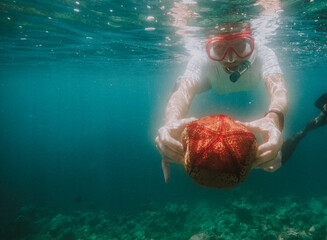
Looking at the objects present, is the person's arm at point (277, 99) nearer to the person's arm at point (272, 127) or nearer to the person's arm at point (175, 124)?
the person's arm at point (272, 127)

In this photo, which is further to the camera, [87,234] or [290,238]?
[87,234]

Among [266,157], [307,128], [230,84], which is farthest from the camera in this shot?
[307,128]

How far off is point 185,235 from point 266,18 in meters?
11.3

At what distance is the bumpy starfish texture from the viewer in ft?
5.11

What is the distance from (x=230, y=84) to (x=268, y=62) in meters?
1.21

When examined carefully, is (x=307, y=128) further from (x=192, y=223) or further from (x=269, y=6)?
(x=192, y=223)

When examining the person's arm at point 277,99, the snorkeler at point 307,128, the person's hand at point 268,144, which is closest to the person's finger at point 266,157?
the person's hand at point 268,144

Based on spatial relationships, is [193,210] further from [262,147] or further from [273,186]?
[262,147]

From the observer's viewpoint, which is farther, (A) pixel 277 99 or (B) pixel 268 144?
(A) pixel 277 99

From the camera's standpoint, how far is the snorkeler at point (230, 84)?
1927 mm

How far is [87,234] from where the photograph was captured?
1049 centimetres

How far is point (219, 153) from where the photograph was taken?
1591 millimetres

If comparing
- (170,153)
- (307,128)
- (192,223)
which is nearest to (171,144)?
(170,153)

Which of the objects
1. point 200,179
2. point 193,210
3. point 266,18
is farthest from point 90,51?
point 200,179
